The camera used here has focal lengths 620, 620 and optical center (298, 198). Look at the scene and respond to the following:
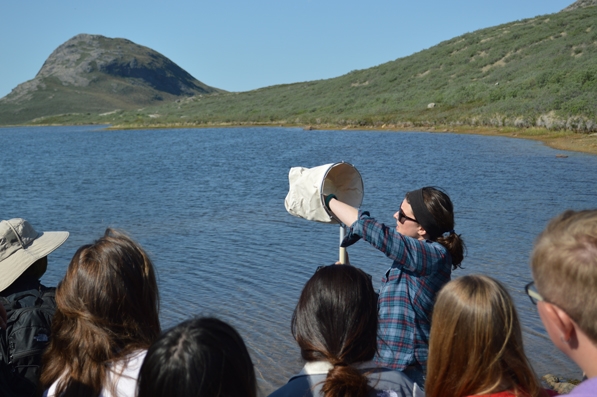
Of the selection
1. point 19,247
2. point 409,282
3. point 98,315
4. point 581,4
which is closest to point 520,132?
point 409,282

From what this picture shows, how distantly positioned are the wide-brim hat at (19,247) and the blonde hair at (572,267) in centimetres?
247

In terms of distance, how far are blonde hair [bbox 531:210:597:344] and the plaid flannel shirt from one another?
3.63 ft

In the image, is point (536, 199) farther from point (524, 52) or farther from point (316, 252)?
point (524, 52)

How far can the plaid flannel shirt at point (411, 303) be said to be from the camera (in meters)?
2.89

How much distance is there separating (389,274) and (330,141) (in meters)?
36.1

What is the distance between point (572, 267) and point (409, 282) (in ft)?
4.40

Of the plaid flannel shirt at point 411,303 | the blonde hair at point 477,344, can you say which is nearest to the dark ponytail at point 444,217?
the plaid flannel shirt at point 411,303

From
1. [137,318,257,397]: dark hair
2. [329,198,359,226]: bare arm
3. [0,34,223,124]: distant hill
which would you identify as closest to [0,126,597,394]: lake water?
[329,198,359,226]: bare arm

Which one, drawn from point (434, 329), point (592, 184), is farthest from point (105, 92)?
point (434, 329)

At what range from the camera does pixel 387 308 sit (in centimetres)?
299

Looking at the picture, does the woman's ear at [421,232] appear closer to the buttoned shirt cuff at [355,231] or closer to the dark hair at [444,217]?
the dark hair at [444,217]

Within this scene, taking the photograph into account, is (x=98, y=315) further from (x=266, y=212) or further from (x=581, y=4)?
(x=581, y=4)

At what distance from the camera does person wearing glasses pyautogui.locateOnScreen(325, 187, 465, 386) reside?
2850 millimetres

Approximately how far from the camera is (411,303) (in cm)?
296
